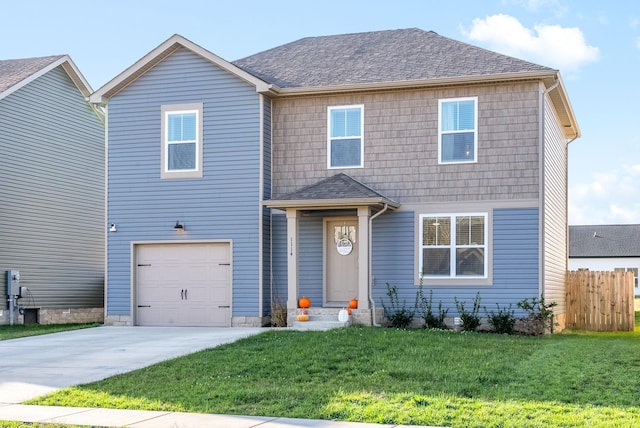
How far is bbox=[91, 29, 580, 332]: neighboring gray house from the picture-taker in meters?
18.8

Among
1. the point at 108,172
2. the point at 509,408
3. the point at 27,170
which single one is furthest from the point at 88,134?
the point at 509,408

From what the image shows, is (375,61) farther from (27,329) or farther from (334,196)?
(27,329)

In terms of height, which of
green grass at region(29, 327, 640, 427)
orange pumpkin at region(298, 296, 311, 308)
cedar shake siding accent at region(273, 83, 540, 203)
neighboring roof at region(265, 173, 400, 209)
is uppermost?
cedar shake siding accent at region(273, 83, 540, 203)

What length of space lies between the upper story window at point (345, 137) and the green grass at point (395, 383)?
553 centimetres

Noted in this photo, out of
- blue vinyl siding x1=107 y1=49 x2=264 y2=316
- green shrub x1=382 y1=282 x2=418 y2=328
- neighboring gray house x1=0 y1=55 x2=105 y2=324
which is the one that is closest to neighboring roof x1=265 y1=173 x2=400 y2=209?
blue vinyl siding x1=107 y1=49 x2=264 y2=316

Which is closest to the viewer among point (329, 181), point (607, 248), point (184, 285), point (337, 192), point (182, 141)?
point (337, 192)

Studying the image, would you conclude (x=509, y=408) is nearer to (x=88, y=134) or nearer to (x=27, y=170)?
(x=27, y=170)

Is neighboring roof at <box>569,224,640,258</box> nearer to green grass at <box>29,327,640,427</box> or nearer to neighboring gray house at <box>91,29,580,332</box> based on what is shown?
neighboring gray house at <box>91,29,580,332</box>

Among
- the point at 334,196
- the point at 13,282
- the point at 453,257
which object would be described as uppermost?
the point at 334,196

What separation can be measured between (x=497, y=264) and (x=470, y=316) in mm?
1265

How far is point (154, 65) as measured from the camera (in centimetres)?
2084

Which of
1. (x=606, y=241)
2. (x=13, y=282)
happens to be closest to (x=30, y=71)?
(x=13, y=282)

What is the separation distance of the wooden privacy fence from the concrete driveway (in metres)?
9.45

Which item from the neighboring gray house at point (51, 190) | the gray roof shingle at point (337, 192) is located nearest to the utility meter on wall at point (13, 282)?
the neighboring gray house at point (51, 190)
